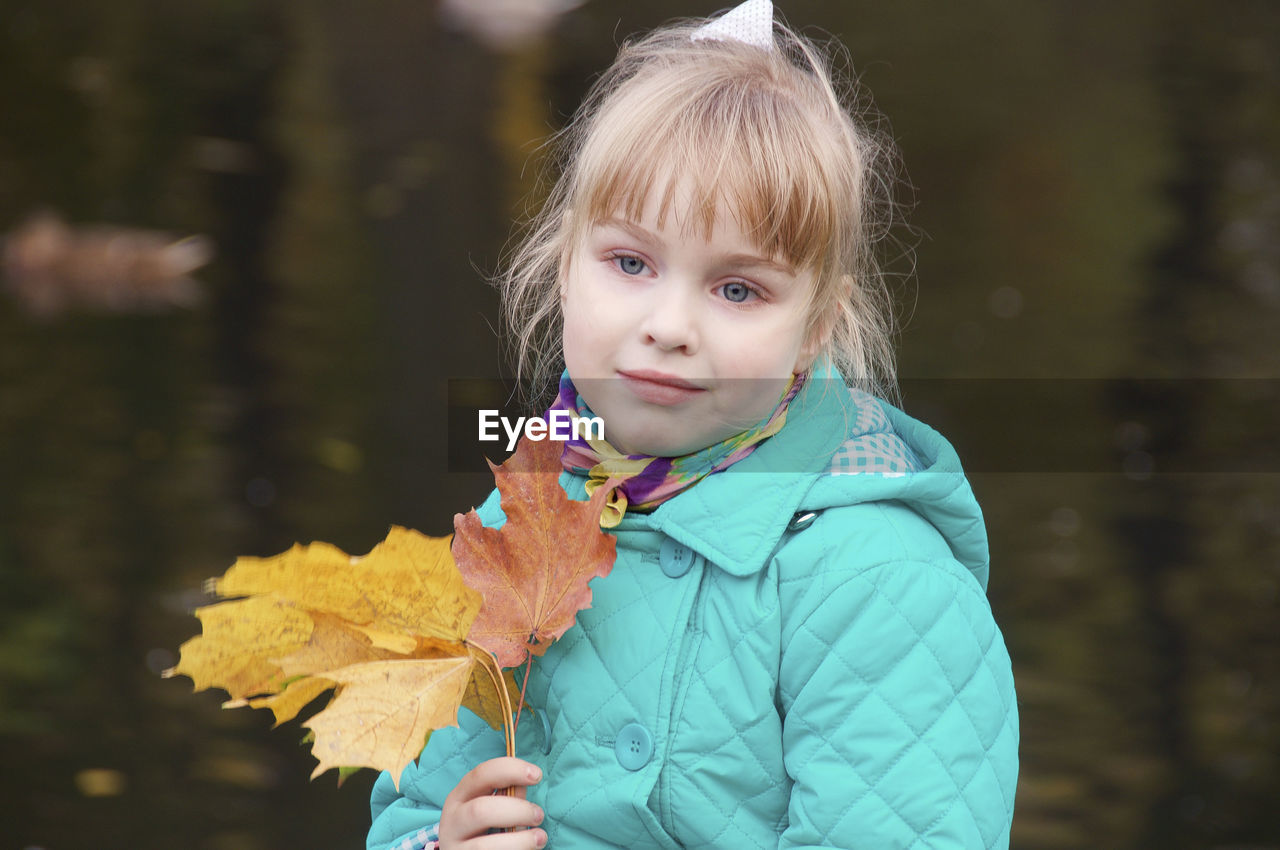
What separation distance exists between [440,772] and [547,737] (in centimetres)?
16

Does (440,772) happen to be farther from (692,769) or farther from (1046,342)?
(1046,342)

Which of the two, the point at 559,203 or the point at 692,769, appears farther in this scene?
the point at 559,203

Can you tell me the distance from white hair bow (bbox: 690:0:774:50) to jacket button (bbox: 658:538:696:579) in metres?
0.46

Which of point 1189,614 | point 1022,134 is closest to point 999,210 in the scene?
point 1022,134

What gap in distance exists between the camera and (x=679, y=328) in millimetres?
1048

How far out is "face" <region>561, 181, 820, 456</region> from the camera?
1062 millimetres

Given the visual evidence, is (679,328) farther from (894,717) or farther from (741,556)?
(894,717)

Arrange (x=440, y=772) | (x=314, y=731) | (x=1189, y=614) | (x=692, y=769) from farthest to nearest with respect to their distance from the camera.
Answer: (x=1189, y=614), (x=440, y=772), (x=692, y=769), (x=314, y=731)

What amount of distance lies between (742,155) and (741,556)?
1.05 ft

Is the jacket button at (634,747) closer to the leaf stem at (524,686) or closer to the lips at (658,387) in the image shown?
the leaf stem at (524,686)

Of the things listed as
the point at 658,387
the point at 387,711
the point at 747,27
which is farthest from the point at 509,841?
the point at 747,27

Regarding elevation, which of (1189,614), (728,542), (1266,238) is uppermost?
(1266,238)

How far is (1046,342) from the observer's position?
390cm

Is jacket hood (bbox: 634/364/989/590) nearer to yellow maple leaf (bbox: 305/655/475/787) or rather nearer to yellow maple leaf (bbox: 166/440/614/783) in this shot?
yellow maple leaf (bbox: 166/440/614/783)
